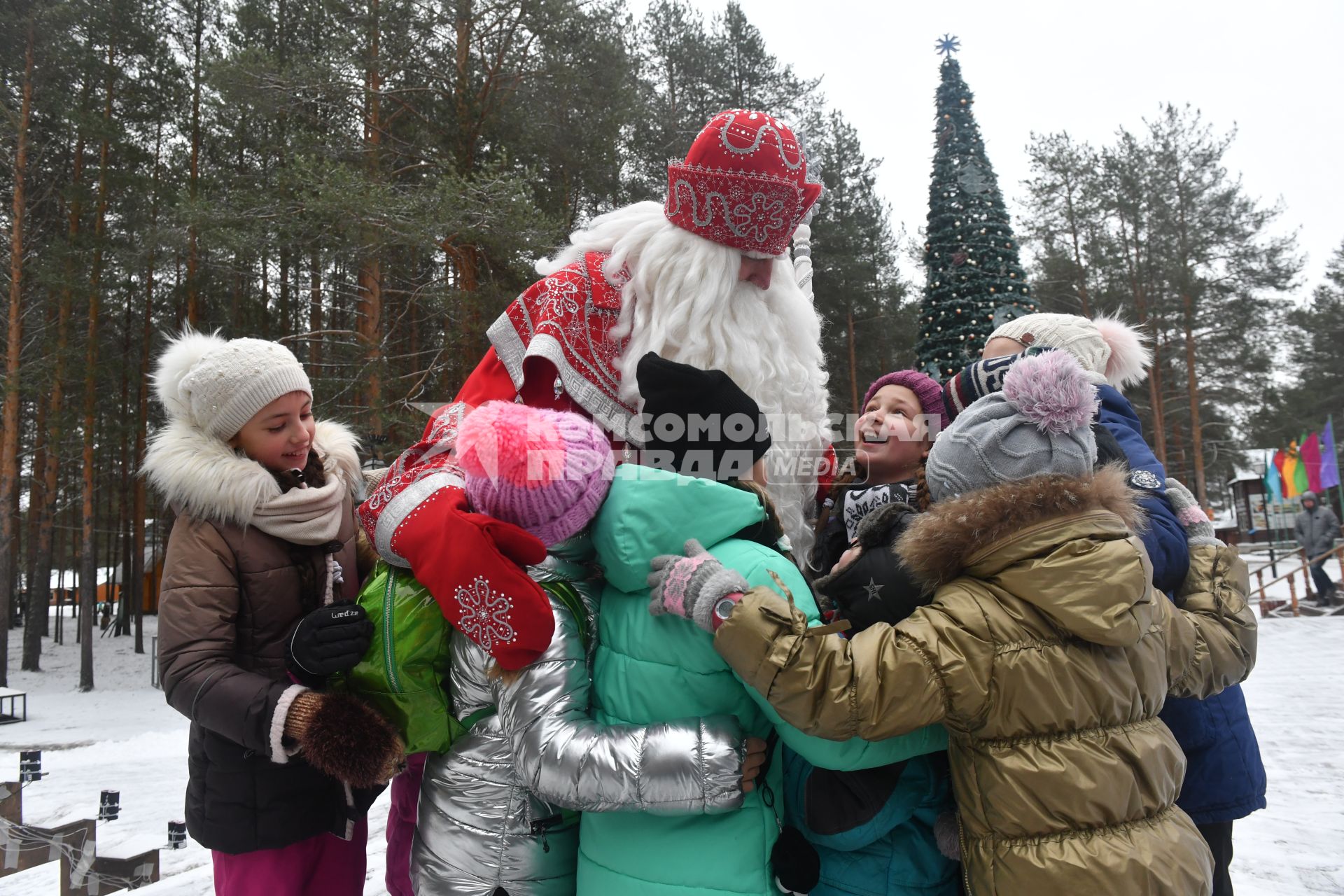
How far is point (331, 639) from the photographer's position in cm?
170

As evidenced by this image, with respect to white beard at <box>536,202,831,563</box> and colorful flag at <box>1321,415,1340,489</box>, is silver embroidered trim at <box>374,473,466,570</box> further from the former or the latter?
colorful flag at <box>1321,415,1340,489</box>

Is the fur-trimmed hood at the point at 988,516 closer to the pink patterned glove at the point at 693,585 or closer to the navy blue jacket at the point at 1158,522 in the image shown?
the pink patterned glove at the point at 693,585

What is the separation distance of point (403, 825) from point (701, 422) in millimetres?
1499

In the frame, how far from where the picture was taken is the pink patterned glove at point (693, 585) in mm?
1420

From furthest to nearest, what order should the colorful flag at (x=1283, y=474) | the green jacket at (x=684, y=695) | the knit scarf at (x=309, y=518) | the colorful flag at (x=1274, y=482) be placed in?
the colorful flag at (x=1274, y=482) < the colorful flag at (x=1283, y=474) < the knit scarf at (x=309, y=518) < the green jacket at (x=684, y=695)

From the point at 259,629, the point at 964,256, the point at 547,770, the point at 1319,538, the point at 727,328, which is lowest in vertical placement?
the point at 1319,538

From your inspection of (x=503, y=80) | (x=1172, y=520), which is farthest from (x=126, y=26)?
(x=1172, y=520)

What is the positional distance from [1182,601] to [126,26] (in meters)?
20.5

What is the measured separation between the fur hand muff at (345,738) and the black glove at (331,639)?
0.07 metres

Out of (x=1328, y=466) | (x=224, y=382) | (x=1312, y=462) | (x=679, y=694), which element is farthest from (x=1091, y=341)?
(x=1312, y=462)

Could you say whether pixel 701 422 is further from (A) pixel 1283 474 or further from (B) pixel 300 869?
(A) pixel 1283 474

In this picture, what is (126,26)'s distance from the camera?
16047mm

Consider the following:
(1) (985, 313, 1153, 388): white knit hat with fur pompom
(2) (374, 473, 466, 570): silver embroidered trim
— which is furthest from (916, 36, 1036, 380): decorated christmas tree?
(2) (374, 473, 466, 570): silver embroidered trim

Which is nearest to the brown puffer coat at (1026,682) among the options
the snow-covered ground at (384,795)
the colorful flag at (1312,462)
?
the snow-covered ground at (384,795)
